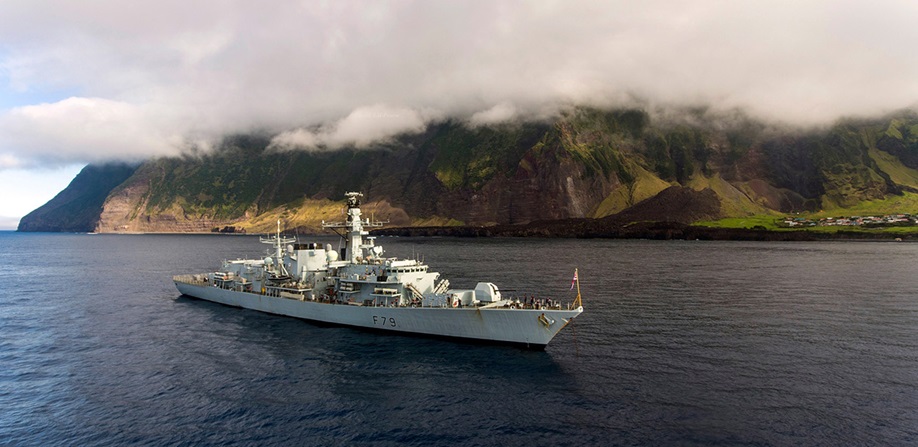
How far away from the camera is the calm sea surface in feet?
108

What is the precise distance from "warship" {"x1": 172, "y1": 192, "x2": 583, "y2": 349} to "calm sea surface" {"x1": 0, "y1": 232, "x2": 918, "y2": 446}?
2.07 meters

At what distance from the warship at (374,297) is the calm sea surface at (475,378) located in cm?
207

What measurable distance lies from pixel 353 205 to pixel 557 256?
94.5 meters

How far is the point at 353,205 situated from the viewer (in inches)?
2758

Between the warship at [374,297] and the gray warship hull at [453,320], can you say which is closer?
the gray warship hull at [453,320]

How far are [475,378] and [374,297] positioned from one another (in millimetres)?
21110

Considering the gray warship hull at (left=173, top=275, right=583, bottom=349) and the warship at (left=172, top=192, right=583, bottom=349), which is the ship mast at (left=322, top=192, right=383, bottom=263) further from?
the gray warship hull at (left=173, top=275, right=583, bottom=349)

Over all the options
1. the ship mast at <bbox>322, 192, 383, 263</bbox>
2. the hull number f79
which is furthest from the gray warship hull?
the ship mast at <bbox>322, 192, 383, 263</bbox>

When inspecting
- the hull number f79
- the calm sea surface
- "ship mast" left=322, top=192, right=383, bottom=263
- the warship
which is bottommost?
the calm sea surface

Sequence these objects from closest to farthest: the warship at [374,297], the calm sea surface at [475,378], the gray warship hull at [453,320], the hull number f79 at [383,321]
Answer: the calm sea surface at [475,378]
the gray warship hull at [453,320]
the warship at [374,297]
the hull number f79 at [383,321]

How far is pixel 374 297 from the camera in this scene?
59.4 metres

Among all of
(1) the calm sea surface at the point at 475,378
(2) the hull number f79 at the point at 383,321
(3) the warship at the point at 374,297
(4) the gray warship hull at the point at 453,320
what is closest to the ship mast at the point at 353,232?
(3) the warship at the point at 374,297

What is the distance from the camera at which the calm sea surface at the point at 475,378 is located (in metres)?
32.9

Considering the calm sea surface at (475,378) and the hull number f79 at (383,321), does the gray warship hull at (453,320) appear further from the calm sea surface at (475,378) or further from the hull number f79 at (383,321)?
the calm sea surface at (475,378)
